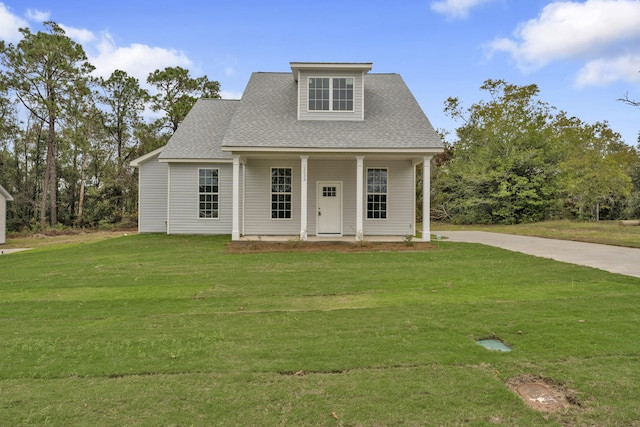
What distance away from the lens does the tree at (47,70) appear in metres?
24.4

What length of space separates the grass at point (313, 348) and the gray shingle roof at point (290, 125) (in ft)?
21.5

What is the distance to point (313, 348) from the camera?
13.4 feet

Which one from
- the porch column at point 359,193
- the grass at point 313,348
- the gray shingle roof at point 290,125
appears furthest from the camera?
the gray shingle roof at point 290,125

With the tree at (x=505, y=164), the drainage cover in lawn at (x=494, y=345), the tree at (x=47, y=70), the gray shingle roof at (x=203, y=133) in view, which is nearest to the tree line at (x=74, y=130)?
the tree at (x=47, y=70)

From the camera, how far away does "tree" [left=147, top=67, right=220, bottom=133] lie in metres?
29.3

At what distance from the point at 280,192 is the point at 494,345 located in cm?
1223

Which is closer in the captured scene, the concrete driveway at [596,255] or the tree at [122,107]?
the concrete driveway at [596,255]

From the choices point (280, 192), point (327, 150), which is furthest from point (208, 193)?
point (327, 150)

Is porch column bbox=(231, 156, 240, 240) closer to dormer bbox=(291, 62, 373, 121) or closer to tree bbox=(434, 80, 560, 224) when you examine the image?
dormer bbox=(291, 62, 373, 121)

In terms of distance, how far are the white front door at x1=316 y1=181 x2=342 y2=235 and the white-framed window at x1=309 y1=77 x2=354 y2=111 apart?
298 centimetres

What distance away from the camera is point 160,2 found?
573 inches

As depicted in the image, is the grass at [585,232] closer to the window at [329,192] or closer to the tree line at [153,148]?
the tree line at [153,148]

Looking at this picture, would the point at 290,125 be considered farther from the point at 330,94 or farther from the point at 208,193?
the point at 208,193

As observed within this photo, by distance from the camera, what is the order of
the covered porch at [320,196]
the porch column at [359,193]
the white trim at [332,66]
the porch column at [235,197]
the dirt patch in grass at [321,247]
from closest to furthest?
the dirt patch in grass at [321,247], the porch column at [235,197], the porch column at [359,193], the white trim at [332,66], the covered porch at [320,196]
